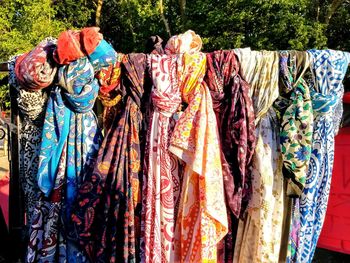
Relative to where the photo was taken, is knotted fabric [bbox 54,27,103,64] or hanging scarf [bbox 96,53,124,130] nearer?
knotted fabric [bbox 54,27,103,64]

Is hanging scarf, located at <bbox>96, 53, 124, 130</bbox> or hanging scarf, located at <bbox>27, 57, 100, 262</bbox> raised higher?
hanging scarf, located at <bbox>96, 53, 124, 130</bbox>

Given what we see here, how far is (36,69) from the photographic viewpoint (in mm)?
1460

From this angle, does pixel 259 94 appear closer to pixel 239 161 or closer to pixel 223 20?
pixel 239 161

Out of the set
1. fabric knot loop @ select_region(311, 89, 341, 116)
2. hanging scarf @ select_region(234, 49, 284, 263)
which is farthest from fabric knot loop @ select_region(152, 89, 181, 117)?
fabric knot loop @ select_region(311, 89, 341, 116)

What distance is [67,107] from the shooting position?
60.5 inches

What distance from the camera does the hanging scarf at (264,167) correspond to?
1.50 m

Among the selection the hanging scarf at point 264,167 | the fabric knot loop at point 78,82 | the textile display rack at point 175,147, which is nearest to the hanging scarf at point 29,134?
the textile display rack at point 175,147

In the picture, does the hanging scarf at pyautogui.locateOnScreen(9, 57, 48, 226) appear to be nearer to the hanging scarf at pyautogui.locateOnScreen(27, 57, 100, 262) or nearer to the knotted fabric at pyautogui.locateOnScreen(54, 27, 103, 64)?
the hanging scarf at pyautogui.locateOnScreen(27, 57, 100, 262)

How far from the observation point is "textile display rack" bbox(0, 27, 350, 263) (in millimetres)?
1474

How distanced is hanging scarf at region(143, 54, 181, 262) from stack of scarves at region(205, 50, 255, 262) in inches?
6.7

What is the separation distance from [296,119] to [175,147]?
0.50 m

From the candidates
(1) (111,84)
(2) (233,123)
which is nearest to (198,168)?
(2) (233,123)

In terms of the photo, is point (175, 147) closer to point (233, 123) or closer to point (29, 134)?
point (233, 123)

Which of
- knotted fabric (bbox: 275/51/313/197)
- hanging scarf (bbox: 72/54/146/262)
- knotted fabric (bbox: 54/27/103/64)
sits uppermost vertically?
knotted fabric (bbox: 54/27/103/64)
